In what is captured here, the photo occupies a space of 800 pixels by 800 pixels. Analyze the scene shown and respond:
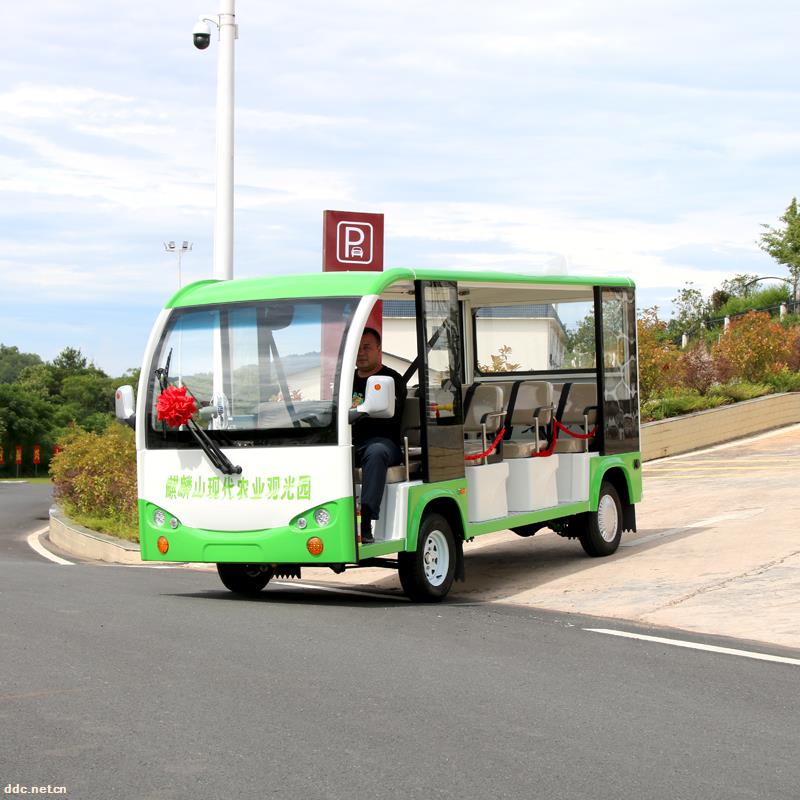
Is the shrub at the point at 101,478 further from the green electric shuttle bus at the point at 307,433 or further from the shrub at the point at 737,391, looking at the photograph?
the shrub at the point at 737,391

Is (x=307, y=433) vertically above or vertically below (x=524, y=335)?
below

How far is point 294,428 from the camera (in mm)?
10375

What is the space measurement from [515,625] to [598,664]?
1.66m

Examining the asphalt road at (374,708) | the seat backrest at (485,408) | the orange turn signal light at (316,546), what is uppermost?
the seat backrest at (485,408)

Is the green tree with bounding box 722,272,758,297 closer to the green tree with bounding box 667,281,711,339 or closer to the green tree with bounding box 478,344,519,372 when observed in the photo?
the green tree with bounding box 667,281,711,339

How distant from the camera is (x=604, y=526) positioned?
46.4 ft

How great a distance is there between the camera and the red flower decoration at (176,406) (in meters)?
10.6

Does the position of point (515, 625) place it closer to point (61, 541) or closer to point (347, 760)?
point (347, 760)

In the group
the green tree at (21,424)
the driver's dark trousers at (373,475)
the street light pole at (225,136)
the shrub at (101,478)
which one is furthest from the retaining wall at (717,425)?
the green tree at (21,424)

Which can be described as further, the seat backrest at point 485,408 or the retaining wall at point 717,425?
the retaining wall at point 717,425

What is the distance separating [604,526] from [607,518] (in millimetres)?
124

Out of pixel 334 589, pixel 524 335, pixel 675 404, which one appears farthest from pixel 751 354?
pixel 334 589

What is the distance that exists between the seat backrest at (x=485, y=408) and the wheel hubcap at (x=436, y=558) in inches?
60.4

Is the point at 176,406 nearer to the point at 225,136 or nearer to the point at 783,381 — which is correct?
the point at 225,136
